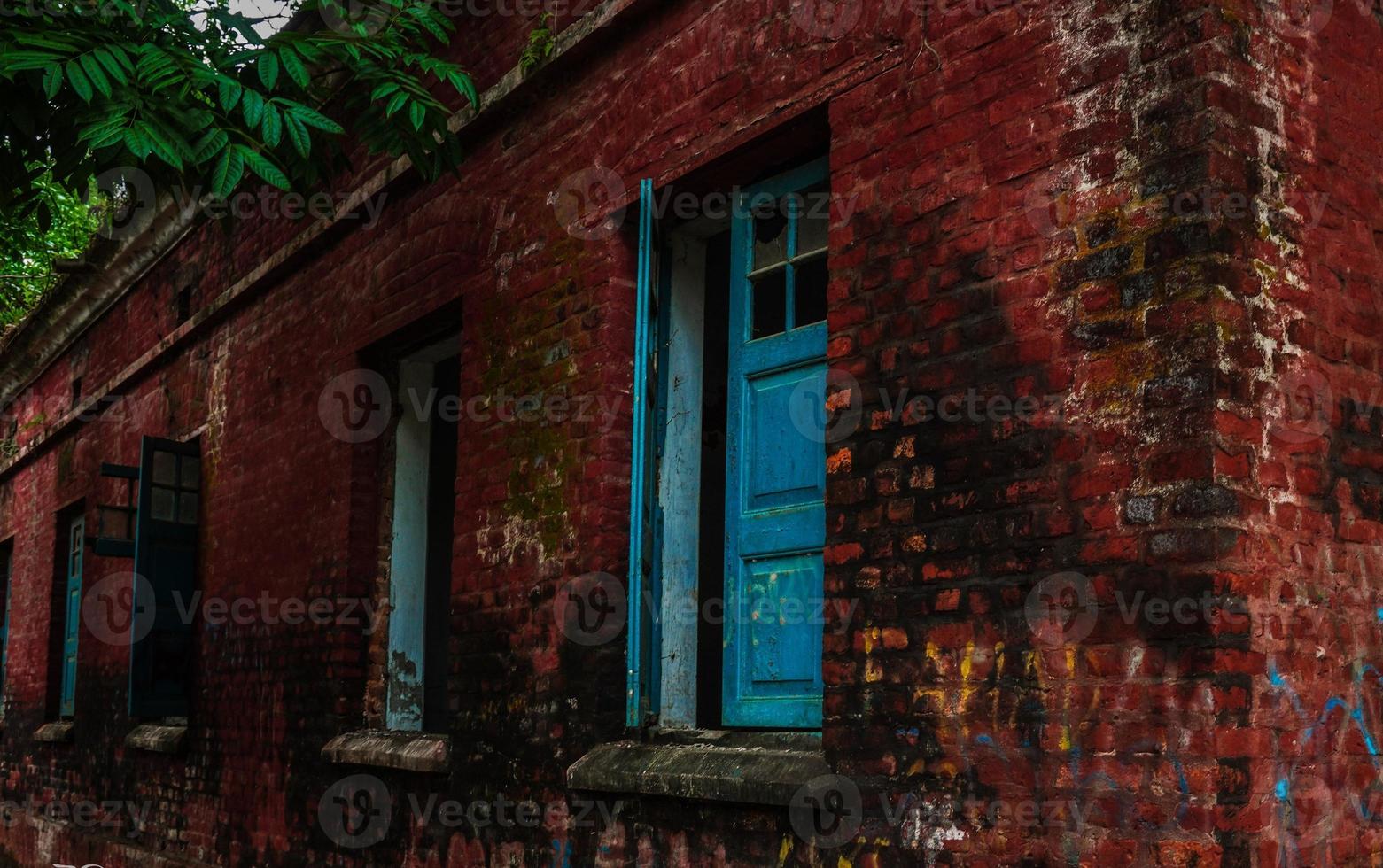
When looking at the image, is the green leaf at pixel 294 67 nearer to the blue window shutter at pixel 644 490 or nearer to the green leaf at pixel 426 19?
the green leaf at pixel 426 19

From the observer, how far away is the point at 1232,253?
3553mm

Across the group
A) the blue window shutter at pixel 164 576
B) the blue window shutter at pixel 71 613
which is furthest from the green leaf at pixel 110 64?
the blue window shutter at pixel 71 613

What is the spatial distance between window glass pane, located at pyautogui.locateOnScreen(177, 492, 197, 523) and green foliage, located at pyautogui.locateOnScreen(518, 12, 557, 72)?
16.1 feet

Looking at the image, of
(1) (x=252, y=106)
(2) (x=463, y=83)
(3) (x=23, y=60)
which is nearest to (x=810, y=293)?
(2) (x=463, y=83)

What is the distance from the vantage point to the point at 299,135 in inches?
208

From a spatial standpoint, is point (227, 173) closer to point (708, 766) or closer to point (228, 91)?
point (228, 91)

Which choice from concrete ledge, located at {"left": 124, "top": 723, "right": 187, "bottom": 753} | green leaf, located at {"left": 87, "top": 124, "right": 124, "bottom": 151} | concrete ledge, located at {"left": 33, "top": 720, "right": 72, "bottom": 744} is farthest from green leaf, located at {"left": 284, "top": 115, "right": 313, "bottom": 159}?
concrete ledge, located at {"left": 33, "top": 720, "right": 72, "bottom": 744}

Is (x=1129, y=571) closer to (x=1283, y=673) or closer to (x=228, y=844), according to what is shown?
(x=1283, y=673)

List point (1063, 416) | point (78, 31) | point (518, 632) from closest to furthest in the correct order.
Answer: point (1063, 416) → point (78, 31) → point (518, 632)

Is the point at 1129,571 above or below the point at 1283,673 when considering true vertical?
above

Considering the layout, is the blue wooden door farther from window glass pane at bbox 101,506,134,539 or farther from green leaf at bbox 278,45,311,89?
window glass pane at bbox 101,506,134,539

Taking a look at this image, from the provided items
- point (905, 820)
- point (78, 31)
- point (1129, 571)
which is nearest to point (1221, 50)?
point (1129, 571)

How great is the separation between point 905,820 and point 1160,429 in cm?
133

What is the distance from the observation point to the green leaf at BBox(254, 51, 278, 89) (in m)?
5.17
